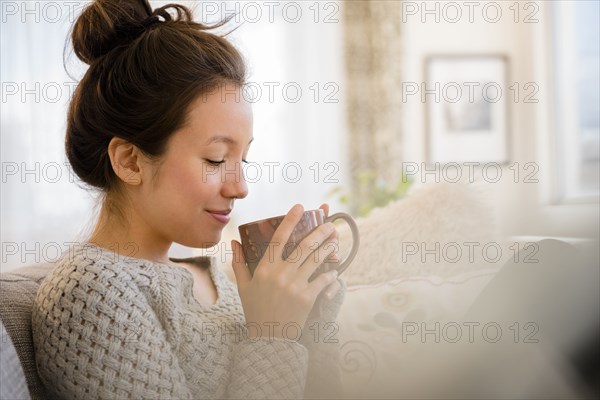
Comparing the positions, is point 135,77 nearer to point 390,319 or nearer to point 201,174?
point 201,174

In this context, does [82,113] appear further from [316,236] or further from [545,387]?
[545,387]

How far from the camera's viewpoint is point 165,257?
1.15 m

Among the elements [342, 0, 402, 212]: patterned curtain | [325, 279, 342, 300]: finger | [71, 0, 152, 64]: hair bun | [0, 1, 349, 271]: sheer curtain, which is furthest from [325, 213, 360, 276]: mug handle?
[342, 0, 402, 212]: patterned curtain

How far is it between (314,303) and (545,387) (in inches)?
15.6

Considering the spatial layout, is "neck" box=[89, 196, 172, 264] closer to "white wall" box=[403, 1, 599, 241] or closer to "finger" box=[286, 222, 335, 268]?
"finger" box=[286, 222, 335, 268]

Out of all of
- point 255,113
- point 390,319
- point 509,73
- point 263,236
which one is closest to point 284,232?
point 263,236

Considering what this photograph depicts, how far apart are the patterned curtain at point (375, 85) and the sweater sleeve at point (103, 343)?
362cm

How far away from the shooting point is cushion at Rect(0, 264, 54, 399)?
3.15ft

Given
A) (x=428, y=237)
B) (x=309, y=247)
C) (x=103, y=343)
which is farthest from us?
(x=428, y=237)

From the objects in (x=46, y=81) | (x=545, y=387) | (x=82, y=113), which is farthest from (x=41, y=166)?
(x=545, y=387)

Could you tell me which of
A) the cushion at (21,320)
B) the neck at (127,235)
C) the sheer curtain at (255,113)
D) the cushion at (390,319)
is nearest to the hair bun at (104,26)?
the neck at (127,235)

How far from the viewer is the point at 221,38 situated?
1154 mm

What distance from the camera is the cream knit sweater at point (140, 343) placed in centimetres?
88

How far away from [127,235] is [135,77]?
26 cm
